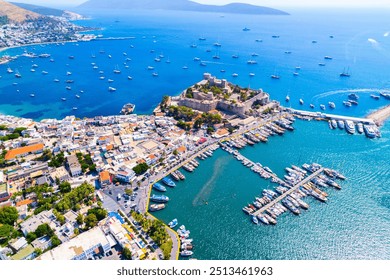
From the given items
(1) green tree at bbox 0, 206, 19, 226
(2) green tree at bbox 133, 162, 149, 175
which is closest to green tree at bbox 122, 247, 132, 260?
(1) green tree at bbox 0, 206, 19, 226

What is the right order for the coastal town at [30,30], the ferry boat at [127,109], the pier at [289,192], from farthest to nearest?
the coastal town at [30,30] < the ferry boat at [127,109] < the pier at [289,192]

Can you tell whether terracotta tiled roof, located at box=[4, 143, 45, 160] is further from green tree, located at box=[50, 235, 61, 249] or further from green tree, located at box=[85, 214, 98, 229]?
green tree, located at box=[50, 235, 61, 249]

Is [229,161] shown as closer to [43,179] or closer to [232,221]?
[232,221]

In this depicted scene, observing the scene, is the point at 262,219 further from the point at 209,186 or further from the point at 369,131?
the point at 369,131

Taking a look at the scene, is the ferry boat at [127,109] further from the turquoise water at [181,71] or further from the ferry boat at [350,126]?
the ferry boat at [350,126]

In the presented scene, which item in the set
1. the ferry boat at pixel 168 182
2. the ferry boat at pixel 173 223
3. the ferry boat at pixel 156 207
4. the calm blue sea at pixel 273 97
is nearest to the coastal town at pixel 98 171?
the ferry boat at pixel 156 207

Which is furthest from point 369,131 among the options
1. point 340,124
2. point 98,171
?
point 98,171
